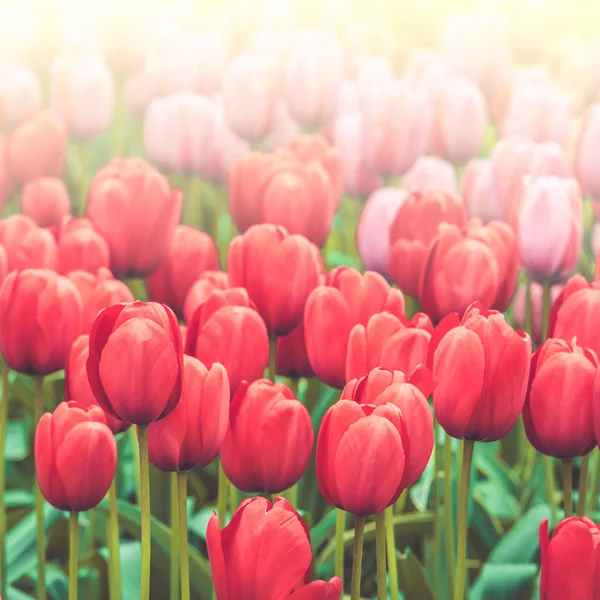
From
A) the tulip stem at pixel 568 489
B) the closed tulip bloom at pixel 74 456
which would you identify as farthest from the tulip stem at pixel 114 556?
the tulip stem at pixel 568 489

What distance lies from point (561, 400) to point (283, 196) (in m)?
0.52

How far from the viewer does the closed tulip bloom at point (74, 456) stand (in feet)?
2.13

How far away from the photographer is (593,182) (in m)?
1.33

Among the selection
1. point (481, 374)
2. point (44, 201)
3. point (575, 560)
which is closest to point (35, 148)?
point (44, 201)

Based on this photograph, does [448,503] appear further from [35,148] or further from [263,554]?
[35,148]

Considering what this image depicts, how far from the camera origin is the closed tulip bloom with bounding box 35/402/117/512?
65 cm

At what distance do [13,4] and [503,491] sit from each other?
1521 mm

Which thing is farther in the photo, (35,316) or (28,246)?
(28,246)

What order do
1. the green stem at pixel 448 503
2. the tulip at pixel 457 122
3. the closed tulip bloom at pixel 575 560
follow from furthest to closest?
the tulip at pixel 457 122 < the green stem at pixel 448 503 < the closed tulip bloom at pixel 575 560

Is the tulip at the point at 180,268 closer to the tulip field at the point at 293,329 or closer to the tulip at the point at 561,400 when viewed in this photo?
the tulip field at the point at 293,329

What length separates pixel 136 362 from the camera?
605 mm

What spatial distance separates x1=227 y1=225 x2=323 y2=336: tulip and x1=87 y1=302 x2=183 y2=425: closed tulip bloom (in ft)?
0.70

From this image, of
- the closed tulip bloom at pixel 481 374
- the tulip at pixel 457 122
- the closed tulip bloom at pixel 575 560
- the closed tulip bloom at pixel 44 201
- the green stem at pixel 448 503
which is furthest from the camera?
the tulip at pixel 457 122

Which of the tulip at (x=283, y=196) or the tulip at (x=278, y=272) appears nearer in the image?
the tulip at (x=278, y=272)
